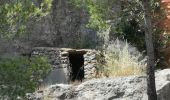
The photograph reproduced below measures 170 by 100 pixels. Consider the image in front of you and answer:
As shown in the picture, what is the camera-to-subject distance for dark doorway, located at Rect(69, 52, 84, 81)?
50.4 ft

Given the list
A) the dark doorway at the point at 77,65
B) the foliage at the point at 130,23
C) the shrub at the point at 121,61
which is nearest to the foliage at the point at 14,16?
the shrub at the point at 121,61

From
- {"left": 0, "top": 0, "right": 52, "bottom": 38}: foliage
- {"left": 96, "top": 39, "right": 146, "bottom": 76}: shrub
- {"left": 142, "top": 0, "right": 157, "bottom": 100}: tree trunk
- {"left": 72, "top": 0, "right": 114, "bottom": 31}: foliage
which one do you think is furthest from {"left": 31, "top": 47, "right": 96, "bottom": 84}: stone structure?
{"left": 0, "top": 0, "right": 52, "bottom": 38}: foliage

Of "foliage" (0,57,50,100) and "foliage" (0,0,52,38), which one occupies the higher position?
"foliage" (0,0,52,38)

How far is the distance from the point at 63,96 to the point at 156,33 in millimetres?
4612

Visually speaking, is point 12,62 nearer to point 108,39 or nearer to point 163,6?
point 108,39

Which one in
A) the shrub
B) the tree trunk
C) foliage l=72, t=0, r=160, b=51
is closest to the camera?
the tree trunk

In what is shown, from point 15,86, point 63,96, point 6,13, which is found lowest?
point 63,96

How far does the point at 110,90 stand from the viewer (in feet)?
38.9

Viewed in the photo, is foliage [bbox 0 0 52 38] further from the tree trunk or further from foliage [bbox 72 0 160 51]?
foliage [bbox 72 0 160 51]

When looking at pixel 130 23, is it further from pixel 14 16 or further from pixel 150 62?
pixel 14 16

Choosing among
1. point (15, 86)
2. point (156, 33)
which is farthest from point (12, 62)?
point (156, 33)

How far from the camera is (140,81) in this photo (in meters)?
11.9

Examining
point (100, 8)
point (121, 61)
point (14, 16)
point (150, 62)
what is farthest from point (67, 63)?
point (14, 16)

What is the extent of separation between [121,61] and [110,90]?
1636 millimetres
